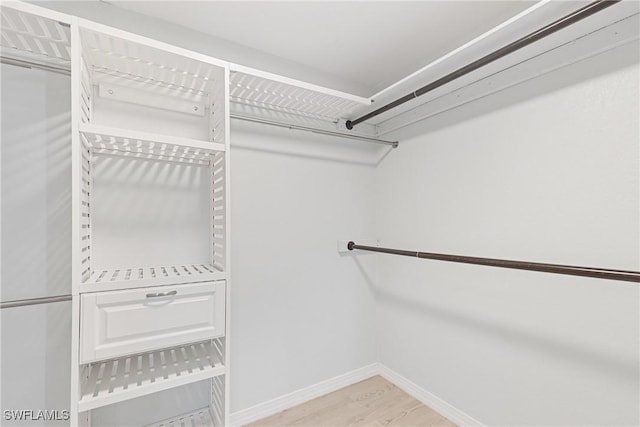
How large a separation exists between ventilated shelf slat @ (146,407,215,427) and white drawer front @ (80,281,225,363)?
0.60 metres

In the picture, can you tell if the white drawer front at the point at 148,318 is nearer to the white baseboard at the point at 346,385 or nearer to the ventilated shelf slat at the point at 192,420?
the ventilated shelf slat at the point at 192,420

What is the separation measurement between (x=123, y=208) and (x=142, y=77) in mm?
632

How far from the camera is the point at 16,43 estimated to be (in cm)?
113

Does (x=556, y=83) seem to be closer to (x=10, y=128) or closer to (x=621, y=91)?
(x=621, y=91)

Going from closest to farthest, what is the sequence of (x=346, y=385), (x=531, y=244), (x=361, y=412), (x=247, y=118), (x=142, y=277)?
(x=142, y=277) → (x=531, y=244) → (x=247, y=118) → (x=361, y=412) → (x=346, y=385)

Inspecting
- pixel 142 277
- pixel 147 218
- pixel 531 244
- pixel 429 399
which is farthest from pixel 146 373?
pixel 531 244

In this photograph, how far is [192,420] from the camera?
1441 mm

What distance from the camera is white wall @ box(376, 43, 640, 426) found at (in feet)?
3.66

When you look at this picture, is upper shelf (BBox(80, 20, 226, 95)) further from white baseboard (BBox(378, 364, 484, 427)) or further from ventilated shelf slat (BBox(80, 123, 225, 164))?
white baseboard (BBox(378, 364, 484, 427))

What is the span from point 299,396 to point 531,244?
5.23 ft

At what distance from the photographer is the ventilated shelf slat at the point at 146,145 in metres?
1.04

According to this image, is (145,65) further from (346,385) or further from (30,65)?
(346,385)

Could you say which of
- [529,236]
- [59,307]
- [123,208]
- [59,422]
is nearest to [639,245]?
[529,236]

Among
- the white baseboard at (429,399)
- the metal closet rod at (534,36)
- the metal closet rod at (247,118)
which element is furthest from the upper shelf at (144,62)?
the white baseboard at (429,399)
